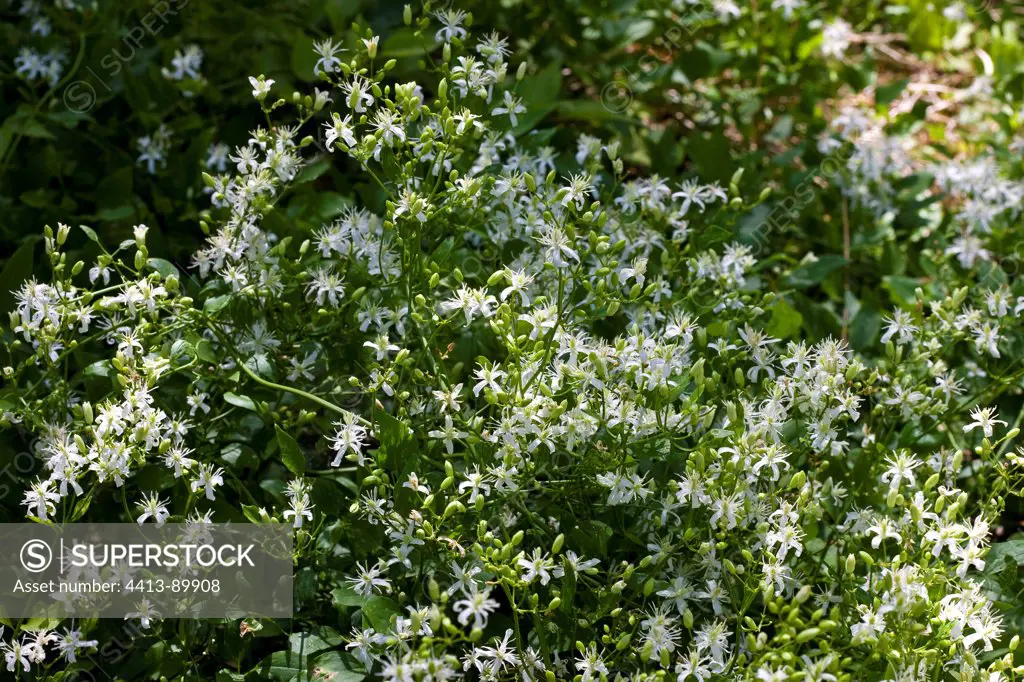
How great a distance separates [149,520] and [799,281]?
1689mm

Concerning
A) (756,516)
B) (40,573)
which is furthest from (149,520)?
(756,516)

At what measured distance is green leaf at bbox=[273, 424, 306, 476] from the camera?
6.10ft

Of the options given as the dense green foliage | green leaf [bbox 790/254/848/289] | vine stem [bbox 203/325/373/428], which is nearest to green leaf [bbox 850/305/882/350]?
the dense green foliage

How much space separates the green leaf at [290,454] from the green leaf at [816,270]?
1430 mm

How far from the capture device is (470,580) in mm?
1683

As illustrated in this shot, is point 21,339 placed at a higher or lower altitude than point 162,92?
lower

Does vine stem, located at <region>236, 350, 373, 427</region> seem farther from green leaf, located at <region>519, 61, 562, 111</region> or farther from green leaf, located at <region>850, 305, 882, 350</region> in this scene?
green leaf, located at <region>850, 305, 882, 350</region>

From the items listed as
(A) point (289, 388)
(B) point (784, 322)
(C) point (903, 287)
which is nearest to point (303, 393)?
(A) point (289, 388)

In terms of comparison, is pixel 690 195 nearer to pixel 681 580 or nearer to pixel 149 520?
pixel 681 580

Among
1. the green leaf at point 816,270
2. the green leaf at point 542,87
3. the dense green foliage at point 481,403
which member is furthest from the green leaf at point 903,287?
the green leaf at point 542,87

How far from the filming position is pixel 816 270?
2.70m

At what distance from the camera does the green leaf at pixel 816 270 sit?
2682mm

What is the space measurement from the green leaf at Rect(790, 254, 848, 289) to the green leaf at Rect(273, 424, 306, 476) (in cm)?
143

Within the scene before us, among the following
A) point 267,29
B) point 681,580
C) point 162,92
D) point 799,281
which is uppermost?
point 267,29
